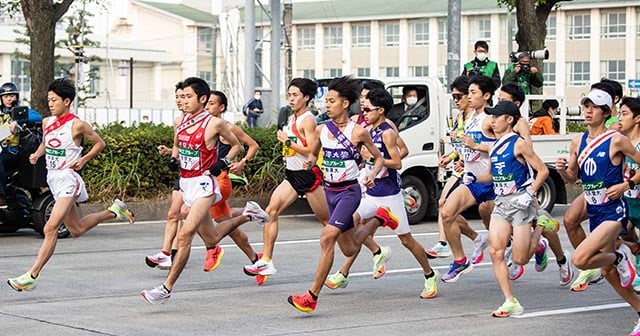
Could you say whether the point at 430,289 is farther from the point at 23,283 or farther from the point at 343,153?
the point at 23,283

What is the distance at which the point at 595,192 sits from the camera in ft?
31.0

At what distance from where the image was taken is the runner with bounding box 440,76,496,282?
38.6ft

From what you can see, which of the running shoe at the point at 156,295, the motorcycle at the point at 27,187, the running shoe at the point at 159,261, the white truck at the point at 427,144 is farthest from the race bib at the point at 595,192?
the white truck at the point at 427,144

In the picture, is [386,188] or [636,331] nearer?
[636,331]

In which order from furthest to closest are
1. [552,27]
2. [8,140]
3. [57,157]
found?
1. [552,27]
2. [8,140]
3. [57,157]

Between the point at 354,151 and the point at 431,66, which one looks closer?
the point at 354,151

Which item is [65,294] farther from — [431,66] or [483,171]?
[431,66]

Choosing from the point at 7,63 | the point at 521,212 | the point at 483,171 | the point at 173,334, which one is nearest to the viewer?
the point at 173,334

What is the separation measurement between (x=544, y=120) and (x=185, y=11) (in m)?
76.9

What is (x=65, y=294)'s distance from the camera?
36.9ft

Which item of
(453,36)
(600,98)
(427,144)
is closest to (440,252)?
(600,98)

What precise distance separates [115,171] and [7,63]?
5868cm

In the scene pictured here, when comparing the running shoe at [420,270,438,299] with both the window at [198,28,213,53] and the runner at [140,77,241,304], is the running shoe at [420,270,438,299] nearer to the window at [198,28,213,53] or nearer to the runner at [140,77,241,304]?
the runner at [140,77,241,304]

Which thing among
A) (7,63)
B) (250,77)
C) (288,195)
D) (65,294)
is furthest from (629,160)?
(7,63)
